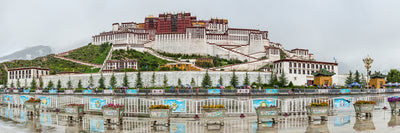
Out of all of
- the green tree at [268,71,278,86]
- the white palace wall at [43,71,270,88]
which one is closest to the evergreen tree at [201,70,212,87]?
the white palace wall at [43,71,270,88]

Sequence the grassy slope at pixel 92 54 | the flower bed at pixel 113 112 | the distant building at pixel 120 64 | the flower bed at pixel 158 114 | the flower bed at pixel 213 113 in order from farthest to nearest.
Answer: the grassy slope at pixel 92 54 < the distant building at pixel 120 64 < the flower bed at pixel 113 112 < the flower bed at pixel 213 113 < the flower bed at pixel 158 114

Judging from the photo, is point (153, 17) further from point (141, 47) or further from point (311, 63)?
point (311, 63)

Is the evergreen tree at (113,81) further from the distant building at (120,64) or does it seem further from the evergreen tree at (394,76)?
the evergreen tree at (394,76)

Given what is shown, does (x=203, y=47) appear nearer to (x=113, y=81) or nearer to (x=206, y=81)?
(x=206, y=81)

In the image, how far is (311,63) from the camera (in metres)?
82.5

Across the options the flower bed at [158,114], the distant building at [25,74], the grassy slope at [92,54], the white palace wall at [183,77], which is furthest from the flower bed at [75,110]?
the grassy slope at [92,54]

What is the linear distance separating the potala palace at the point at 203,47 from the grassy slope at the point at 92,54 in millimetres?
3808

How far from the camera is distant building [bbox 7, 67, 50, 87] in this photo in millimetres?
91750

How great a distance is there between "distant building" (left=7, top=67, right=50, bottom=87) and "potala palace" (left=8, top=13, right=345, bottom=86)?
0.57 metres

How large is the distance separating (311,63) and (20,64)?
97.2 m

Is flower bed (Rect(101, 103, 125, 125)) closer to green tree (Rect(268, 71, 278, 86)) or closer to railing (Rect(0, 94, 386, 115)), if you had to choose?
railing (Rect(0, 94, 386, 115))

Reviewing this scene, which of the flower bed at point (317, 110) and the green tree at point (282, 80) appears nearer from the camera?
the flower bed at point (317, 110)

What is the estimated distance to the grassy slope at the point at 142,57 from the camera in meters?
98.8

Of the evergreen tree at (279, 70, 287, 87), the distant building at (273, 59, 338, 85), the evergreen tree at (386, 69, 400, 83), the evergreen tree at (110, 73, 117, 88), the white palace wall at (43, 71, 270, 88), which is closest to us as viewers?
the evergreen tree at (279, 70, 287, 87)
